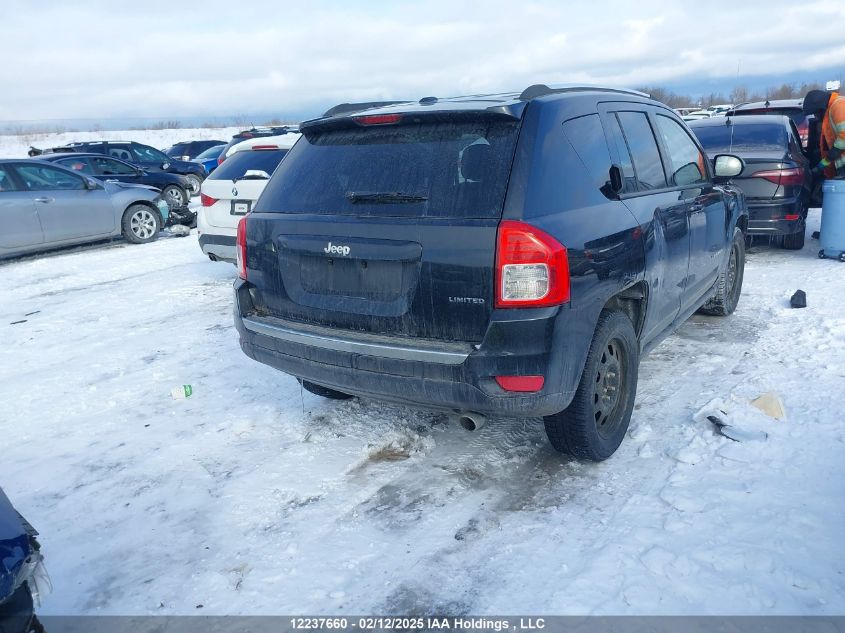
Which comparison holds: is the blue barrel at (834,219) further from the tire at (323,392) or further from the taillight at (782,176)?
the tire at (323,392)

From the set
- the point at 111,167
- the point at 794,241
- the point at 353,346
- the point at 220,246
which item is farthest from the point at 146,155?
the point at 353,346

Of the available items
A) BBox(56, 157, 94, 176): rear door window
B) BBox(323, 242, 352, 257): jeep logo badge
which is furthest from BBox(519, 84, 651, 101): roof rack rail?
BBox(56, 157, 94, 176): rear door window

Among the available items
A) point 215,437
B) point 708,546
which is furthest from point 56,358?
point 708,546

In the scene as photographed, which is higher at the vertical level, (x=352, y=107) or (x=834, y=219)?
(x=352, y=107)

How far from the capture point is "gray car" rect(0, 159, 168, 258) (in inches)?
402

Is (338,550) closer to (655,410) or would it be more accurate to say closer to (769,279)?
(655,410)

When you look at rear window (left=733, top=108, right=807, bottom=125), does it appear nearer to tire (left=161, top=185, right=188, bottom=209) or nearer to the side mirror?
the side mirror

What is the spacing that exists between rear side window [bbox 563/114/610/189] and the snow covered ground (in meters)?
1.56

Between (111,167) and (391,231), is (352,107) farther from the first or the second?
(111,167)

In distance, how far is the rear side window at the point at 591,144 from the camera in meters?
3.45

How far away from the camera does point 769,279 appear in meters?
7.64

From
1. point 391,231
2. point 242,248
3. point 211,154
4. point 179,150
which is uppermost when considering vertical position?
point 179,150

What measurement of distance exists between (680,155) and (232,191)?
5039 mm

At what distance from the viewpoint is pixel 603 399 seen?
12.2 ft
